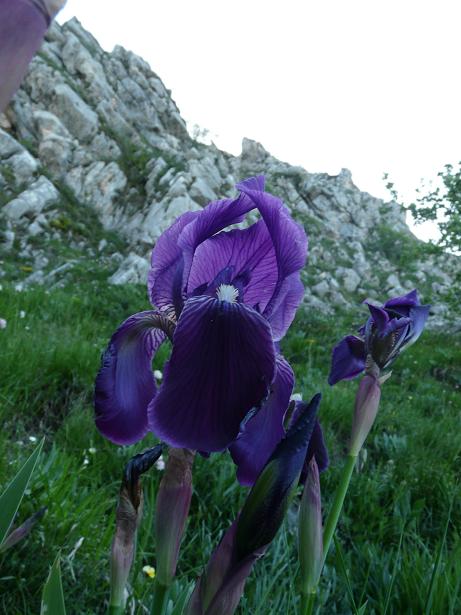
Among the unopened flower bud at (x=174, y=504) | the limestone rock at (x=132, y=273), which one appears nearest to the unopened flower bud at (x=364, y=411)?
the unopened flower bud at (x=174, y=504)

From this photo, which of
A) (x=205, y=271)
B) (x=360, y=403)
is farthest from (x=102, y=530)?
(x=205, y=271)

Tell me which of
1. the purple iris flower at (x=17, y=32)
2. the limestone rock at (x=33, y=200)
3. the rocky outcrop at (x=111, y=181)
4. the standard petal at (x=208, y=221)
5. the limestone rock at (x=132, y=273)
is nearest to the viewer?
the purple iris flower at (x=17, y=32)

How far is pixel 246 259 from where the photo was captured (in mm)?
932

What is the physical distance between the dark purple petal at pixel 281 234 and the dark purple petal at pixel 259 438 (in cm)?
17

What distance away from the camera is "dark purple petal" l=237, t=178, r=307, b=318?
0.81m

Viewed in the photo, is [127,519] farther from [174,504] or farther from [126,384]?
[126,384]

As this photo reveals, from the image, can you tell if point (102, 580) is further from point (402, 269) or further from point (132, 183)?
point (402, 269)

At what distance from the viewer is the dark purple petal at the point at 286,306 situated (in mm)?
869

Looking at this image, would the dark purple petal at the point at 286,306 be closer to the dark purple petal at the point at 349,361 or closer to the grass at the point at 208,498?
the dark purple petal at the point at 349,361

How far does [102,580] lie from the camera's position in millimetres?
1454

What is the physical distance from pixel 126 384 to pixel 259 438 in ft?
0.83

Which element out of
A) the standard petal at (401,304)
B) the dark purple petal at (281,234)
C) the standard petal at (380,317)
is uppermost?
the dark purple petal at (281,234)

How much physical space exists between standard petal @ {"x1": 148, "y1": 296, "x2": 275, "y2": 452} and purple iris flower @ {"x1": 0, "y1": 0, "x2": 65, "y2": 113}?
0.42 meters

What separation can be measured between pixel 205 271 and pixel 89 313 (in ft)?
11.9
